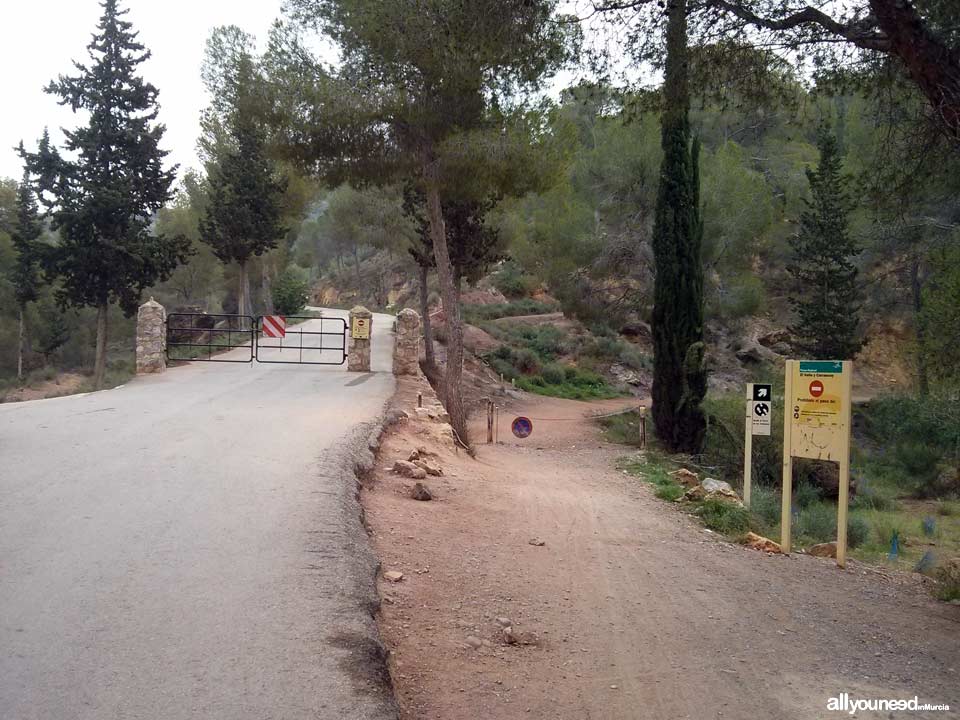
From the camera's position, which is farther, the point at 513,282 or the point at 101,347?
the point at 513,282

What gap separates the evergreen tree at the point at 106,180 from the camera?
2870 centimetres

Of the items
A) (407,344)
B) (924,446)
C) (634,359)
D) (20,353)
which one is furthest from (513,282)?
(924,446)

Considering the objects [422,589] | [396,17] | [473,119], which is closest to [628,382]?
[473,119]

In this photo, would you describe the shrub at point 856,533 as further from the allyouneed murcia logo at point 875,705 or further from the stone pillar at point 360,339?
the stone pillar at point 360,339

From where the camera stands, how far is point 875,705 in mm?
5008

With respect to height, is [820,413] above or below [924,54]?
below

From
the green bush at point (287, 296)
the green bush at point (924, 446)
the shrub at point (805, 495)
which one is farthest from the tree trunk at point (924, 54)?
the green bush at point (287, 296)

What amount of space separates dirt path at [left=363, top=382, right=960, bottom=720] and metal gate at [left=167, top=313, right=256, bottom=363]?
13.1 meters

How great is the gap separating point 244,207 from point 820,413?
29.6m

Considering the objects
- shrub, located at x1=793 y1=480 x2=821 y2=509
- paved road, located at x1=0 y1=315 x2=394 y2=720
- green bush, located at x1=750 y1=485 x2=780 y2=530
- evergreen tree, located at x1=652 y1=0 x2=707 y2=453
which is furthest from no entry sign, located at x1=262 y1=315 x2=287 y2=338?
green bush, located at x1=750 y1=485 x2=780 y2=530

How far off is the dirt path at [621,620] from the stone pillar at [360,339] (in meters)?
11.4

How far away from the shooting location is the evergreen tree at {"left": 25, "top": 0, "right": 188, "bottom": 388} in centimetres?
2870

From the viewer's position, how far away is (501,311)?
47.0m

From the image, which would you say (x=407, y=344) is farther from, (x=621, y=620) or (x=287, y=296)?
(x=287, y=296)
